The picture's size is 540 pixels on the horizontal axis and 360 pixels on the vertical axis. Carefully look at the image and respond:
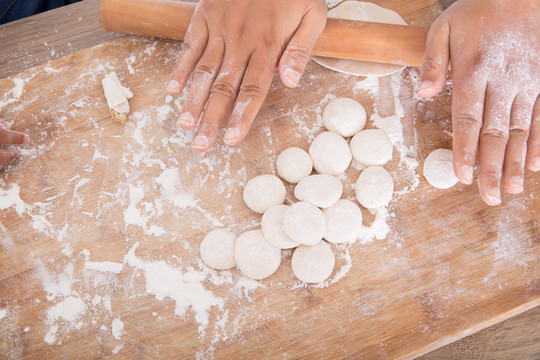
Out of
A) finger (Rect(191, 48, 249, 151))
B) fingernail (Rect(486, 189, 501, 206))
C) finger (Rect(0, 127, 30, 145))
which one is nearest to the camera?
fingernail (Rect(486, 189, 501, 206))

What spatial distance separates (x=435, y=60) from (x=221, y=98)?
0.69m

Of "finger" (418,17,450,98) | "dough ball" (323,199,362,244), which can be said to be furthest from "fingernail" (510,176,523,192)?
"dough ball" (323,199,362,244)

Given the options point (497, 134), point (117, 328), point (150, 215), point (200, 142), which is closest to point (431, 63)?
point (497, 134)

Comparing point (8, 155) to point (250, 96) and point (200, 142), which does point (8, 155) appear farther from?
point (250, 96)

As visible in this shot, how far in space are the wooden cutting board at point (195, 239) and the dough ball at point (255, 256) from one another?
5 cm

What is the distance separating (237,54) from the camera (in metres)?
1.34

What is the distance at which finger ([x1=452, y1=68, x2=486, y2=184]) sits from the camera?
3.93ft

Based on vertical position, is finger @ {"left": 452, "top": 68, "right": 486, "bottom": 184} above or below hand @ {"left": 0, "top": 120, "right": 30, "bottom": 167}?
above

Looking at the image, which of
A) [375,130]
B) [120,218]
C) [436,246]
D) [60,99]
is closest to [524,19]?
[375,130]

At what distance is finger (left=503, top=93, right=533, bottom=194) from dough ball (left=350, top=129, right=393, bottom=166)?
353 mm

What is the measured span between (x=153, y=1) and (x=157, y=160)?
1.93ft

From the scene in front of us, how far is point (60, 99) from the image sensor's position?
58.9 inches

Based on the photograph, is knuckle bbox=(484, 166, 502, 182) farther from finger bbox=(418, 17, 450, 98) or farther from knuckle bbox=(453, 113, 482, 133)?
finger bbox=(418, 17, 450, 98)

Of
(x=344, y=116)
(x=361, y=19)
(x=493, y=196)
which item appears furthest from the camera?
(x=361, y=19)
